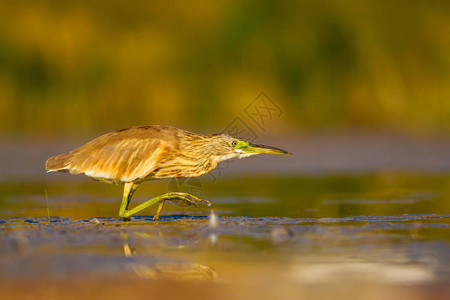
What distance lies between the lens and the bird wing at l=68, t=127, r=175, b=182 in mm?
9750

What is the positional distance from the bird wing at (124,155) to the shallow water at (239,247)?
490mm

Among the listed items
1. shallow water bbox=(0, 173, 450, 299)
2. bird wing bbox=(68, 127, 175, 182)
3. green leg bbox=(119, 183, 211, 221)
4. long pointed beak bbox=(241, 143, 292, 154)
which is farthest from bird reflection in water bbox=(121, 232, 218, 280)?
long pointed beak bbox=(241, 143, 292, 154)

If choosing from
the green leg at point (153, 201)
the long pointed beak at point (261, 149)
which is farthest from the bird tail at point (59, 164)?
the long pointed beak at point (261, 149)

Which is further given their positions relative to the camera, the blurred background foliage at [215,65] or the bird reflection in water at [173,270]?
the blurred background foliage at [215,65]

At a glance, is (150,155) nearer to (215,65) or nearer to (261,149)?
(261,149)

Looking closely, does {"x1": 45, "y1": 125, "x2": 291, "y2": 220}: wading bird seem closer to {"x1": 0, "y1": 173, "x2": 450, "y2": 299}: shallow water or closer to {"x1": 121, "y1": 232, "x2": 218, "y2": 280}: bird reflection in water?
{"x1": 0, "y1": 173, "x2": 450, "y2": 299}: shallow water

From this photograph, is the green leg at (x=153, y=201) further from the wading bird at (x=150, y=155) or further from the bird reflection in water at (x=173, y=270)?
the bird reflection in water at (x=173, y=270)

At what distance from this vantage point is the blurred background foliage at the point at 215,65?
18562 millimetres

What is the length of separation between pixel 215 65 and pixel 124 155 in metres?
9.60

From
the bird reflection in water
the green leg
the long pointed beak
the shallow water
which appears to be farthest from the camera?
the long pointed beak

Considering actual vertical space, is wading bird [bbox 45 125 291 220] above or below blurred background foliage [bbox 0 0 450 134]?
below

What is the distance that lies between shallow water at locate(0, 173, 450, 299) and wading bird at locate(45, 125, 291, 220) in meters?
0.46

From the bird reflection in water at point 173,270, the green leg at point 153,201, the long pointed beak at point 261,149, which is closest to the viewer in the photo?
the bird reflection in water at point 173,270

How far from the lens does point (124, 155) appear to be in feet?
32.1
